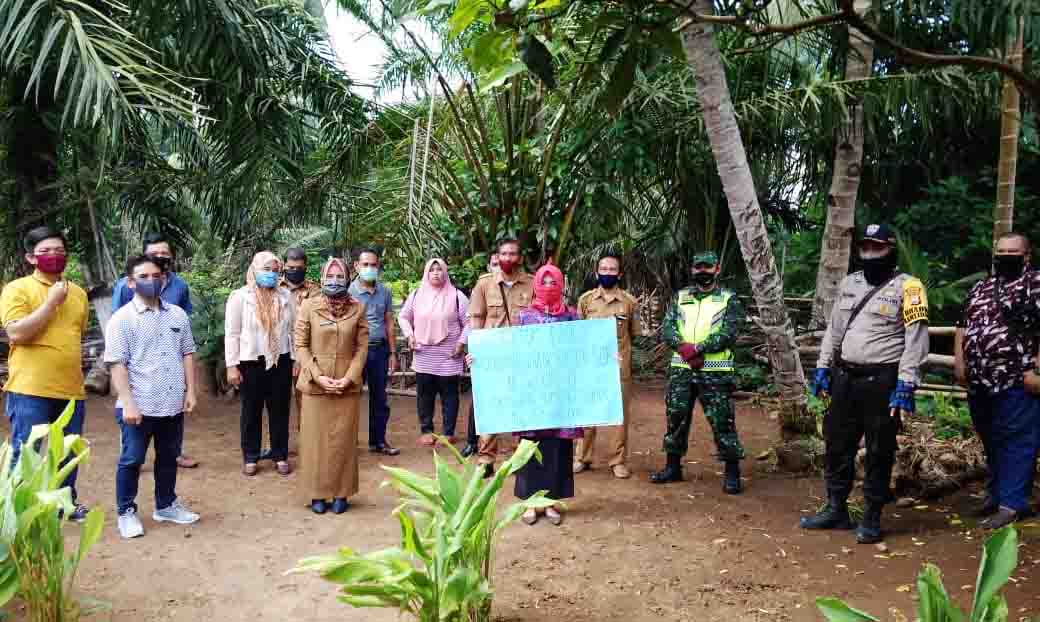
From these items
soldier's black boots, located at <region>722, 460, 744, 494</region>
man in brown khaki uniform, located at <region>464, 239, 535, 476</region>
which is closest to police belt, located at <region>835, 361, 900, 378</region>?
soldier's black boots, located at <region>722, 460, 744, 494</region>

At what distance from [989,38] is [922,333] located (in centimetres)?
157

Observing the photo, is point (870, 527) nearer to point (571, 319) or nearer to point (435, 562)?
point (571, 319)

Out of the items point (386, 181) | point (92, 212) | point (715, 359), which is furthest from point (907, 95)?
point (92, 212)

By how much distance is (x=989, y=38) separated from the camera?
4297 mm

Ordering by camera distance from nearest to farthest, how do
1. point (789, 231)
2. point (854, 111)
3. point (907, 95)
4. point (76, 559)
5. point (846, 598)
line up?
point (76, 559) → point (846, 598) → point (907, 95) → point (854, 111) → point (789, 231)

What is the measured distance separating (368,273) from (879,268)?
3794mm

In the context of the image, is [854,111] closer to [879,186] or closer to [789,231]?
[879,186]

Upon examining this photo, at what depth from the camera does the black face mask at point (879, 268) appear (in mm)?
4418

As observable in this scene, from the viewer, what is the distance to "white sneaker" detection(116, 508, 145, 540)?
14.9 ft

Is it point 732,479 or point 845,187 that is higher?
point 845,187

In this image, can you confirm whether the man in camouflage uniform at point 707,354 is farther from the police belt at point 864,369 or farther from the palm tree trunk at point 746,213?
the police belt at point 864,369

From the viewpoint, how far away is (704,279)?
17.9 ft

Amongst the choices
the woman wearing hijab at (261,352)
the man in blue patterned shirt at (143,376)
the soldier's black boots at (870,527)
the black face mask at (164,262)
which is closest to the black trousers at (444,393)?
the woman wearing hijab at (261,352)

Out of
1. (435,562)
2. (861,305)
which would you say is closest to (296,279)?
(435,562)
